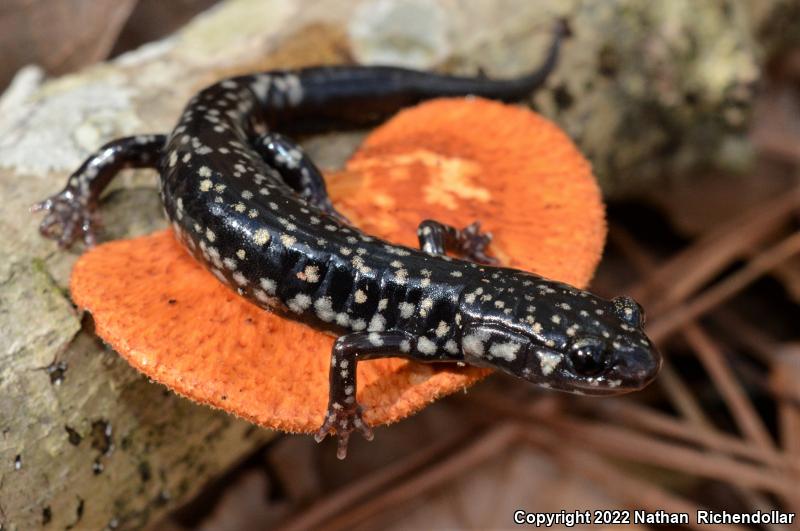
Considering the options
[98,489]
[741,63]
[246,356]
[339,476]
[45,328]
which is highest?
[741,63]

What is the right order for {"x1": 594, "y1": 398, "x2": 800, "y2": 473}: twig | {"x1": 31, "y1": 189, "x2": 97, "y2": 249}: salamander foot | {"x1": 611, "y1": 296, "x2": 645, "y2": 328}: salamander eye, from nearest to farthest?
1. {"x1": 611, "y1": 296, "x2": 645, "y2": 328}: salamander eye
2. {"x1": 31, "y1": 189, "x2": 97, "y2": 249}: salamander foot
3. {"x1": 594, "y1": 398, "x2": 800, "y2": 473}: twig

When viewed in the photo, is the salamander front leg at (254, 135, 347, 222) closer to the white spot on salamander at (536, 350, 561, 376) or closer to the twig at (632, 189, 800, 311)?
the white spot on salamander at (536, 350, 561, 376)

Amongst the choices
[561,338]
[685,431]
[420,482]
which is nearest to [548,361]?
[561,338]

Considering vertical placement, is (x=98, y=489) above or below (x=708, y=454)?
above

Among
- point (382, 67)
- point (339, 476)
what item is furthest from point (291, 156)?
point (339, 476)

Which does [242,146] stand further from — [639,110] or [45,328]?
[639,110]

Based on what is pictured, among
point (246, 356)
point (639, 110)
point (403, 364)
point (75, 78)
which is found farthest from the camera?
point (639, 110)

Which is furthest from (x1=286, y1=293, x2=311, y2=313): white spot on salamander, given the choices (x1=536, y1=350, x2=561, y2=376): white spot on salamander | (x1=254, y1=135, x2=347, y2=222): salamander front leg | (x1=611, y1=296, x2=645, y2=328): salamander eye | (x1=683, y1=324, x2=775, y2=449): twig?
(x1=683, y1=324, x2=775, y2=449): twig
